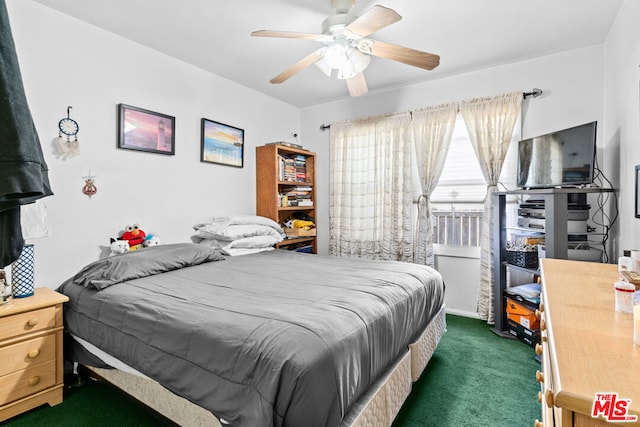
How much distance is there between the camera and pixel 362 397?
142 centimetres

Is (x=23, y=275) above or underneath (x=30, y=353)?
above

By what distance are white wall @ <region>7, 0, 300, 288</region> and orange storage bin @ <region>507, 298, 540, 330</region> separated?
2.96 m

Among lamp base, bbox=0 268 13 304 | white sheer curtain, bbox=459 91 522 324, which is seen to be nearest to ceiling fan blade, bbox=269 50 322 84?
white sheer curtain, bbox=459 91 522 324

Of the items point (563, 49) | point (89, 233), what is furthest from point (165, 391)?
point (563, 49)

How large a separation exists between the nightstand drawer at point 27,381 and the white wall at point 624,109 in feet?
11.7

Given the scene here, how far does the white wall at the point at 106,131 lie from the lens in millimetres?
2209

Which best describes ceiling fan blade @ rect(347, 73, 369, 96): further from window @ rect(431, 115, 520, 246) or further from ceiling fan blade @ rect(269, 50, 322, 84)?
window @ rect(431, 115, 520, 246)

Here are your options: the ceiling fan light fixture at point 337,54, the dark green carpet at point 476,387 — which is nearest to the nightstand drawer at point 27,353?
the dark green carpet at point 476,387

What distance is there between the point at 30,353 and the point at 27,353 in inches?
0.6

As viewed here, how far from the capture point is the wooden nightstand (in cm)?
174

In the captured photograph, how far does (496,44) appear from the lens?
279cm

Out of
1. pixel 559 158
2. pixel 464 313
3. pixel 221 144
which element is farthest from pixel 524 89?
pixel 221 144

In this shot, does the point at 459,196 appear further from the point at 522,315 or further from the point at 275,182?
the point at 275,182

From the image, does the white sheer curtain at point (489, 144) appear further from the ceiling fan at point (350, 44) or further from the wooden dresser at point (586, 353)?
the wooden dresser at point (586, 353)
